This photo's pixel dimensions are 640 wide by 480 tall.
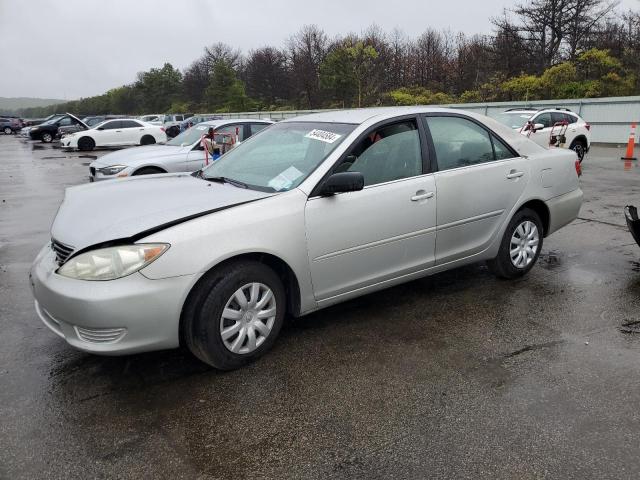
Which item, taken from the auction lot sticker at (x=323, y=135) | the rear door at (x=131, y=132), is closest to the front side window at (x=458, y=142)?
the auction lot sticker at (x=323, y=135)

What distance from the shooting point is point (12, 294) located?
4633 mm

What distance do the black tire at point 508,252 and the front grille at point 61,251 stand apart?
3536mm

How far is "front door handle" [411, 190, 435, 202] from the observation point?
380 cm

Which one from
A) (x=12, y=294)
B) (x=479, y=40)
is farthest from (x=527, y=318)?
(x=479, y=40)

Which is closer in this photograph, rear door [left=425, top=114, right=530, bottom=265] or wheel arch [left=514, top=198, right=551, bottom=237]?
rear door [left=425, top=114, right=530, bottom=265]

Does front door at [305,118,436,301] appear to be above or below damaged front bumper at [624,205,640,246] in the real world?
above

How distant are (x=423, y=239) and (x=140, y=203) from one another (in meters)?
2.13

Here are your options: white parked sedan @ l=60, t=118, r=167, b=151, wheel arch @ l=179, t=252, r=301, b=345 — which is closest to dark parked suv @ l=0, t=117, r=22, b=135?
white parked sedan @ l=60, t=118, r=167, b=151

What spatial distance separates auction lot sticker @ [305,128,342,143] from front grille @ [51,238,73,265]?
1.90 meters

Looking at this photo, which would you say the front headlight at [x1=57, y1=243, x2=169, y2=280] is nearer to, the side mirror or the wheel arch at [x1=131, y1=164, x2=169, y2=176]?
the side mirror

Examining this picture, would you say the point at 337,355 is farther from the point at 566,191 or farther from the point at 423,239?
the point at 566,191

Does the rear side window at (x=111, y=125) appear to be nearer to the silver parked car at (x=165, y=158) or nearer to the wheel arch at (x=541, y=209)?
the silver parked car at (x=165, y=158)

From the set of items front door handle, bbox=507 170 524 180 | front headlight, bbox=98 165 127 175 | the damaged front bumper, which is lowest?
the damaged front bumper

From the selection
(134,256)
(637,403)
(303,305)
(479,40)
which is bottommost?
(637,403)
